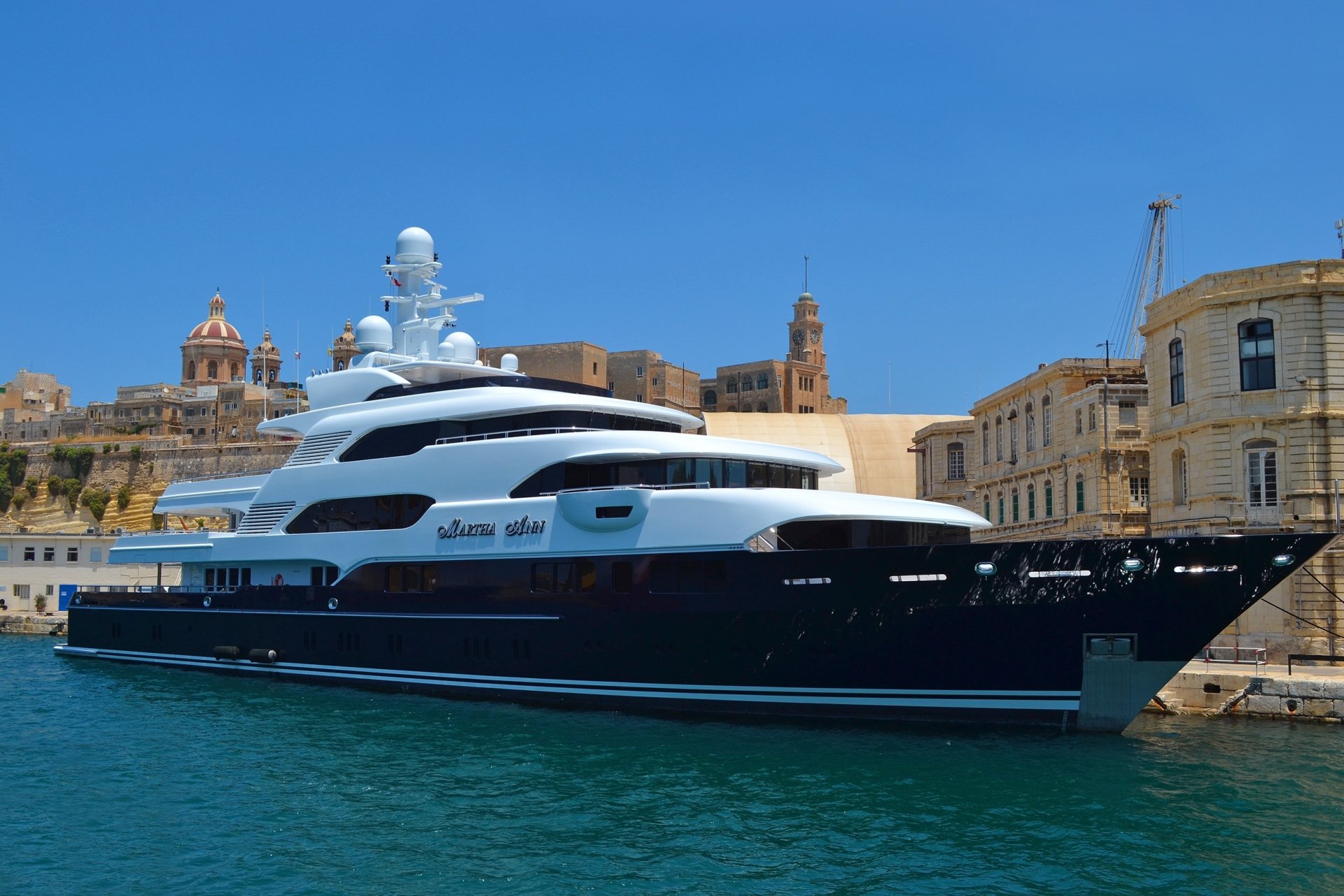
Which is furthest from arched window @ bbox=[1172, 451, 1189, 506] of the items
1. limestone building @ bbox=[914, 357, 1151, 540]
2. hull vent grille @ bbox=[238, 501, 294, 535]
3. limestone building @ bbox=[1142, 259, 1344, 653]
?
hull vent grille @ bbox=[238, 501, 294, 535]

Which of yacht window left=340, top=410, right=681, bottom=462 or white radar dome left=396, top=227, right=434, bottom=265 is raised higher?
white radar dome left=396, top=227, right=434, bottom=265

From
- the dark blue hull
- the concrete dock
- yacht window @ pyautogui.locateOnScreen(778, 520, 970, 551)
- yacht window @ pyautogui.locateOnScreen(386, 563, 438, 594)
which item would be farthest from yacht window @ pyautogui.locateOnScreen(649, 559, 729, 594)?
the concrete dock

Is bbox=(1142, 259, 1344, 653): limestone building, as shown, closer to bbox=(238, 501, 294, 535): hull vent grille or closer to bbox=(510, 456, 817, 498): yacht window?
bbox=(510, 456, 817, 498): yacht window

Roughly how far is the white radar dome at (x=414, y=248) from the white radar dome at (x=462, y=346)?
7.08 feet

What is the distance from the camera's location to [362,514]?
25016mm

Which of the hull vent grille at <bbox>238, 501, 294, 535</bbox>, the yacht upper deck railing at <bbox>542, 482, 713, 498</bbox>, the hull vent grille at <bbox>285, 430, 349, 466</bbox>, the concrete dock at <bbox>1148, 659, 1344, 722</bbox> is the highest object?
the hull vent grille at <bbox>285, 430, 349, 466</bbox>

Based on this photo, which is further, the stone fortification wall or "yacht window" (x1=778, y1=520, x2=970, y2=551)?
the stone fortification wall

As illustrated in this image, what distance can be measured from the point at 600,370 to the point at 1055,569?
69.0 metres

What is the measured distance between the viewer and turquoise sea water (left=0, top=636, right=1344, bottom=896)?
11.8 meters

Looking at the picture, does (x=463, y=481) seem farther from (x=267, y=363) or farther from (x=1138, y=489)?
(x=267, y=363)

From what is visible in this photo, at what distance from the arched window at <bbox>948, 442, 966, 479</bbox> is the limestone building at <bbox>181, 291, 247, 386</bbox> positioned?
3470 inches

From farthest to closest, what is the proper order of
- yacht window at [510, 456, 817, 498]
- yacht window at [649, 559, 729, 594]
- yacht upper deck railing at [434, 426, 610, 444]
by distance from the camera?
yacht upper deck railing at [434, 426, 610, 444] < yacht window at [510, 456, 817, 498] < yacht window at [649, 559, 729, 594]

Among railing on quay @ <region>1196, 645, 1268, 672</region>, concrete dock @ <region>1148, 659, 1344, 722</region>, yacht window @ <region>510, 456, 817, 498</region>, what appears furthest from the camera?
railing on quay @ <region>1196, 645, 1268, 672</region>

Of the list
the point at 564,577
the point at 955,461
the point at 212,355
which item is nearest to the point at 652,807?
the point at 564,577
